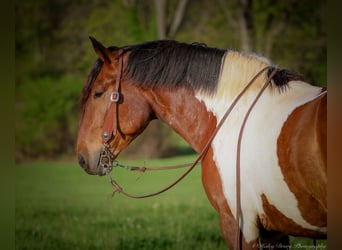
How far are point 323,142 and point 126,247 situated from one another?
2185mm

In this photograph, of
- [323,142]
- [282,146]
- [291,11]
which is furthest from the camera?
[291,11]

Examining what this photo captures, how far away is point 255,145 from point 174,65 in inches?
25.3

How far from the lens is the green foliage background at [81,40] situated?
9.70m

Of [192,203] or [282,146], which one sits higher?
[282,146]

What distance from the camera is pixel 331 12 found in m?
1.78

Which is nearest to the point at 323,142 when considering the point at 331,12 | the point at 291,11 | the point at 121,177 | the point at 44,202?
the point at 331,12

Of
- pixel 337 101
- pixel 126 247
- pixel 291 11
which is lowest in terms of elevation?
pixel 126 247

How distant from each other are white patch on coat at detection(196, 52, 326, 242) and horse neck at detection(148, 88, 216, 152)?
0.34 ft

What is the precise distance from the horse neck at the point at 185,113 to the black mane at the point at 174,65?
5 cm

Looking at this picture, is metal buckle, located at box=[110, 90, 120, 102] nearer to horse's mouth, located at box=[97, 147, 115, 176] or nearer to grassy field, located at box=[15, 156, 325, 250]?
horse's mouth, located at box=[97, 147, 115, 176]

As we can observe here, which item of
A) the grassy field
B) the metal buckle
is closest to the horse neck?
the metal buckle

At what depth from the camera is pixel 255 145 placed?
211 centimetres

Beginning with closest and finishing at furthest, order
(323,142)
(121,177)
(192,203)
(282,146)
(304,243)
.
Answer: (323,142)
(282,146)
(304,243)
(192,203)
(121,177)

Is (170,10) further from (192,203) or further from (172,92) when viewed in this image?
(172,92)
